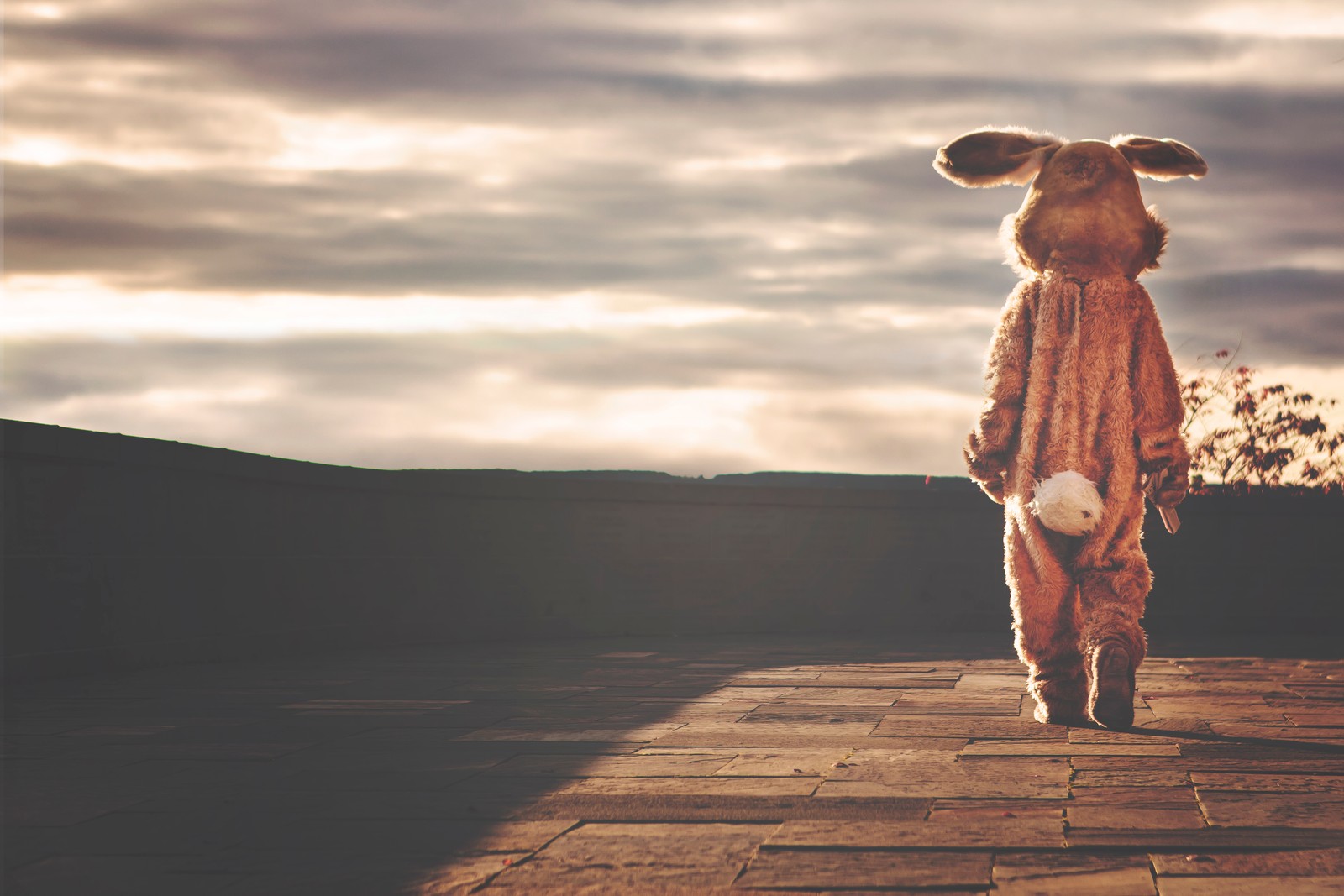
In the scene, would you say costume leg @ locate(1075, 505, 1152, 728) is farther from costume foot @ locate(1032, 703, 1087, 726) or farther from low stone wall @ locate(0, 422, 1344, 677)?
low stone wall @ locate(0, 422, 1344, 677)

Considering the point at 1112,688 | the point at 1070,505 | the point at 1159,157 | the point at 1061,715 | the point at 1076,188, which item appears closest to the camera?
the point at 1112,688

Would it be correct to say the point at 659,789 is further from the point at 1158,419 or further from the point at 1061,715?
the point at 1158,419

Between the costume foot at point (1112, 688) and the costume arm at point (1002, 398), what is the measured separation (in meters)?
0.99

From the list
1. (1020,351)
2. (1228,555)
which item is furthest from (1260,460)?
(1020,351)

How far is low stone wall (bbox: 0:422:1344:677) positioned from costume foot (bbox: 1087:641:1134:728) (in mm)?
5448

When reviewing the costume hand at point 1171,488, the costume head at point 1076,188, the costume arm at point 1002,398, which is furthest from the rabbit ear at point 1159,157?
the costume hand at point 1171,488

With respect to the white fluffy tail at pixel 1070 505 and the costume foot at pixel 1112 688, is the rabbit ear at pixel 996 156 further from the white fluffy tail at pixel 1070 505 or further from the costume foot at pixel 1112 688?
the costume foot at pixel 1112 688

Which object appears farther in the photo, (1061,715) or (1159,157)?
(1159,157)

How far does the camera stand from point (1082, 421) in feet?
19.9

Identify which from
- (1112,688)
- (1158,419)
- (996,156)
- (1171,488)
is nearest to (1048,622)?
(1112,688)

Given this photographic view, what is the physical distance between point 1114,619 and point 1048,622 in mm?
316

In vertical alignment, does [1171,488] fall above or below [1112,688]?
above

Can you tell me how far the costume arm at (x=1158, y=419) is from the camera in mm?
6074

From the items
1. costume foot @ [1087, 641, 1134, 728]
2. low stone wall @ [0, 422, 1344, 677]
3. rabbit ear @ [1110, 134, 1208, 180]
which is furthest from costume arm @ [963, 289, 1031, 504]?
low stone wall @ [0, 422, 1344, 677]
